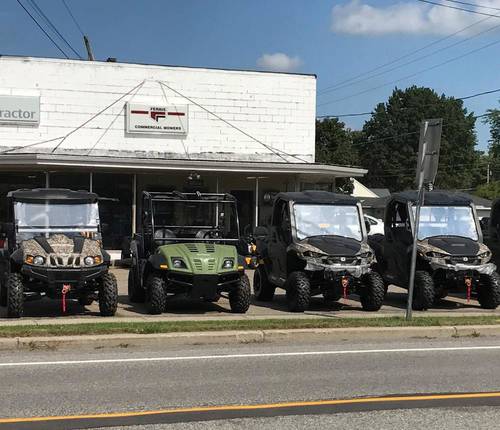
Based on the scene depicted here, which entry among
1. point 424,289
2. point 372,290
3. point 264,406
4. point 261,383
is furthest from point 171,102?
point 264,406

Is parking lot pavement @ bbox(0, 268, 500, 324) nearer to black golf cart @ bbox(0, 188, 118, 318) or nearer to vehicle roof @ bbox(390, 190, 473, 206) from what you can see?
black golf cart @ bbox(0, 188, 118, 318)

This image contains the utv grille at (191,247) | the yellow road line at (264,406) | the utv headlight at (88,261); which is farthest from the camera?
the utv grille at (191,247)

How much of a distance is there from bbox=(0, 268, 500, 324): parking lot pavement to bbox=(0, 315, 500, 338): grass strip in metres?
0.78

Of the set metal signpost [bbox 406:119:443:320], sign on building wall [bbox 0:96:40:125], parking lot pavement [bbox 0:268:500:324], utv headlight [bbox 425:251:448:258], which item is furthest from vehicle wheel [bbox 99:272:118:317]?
sign on building wall [bbox 0:96:40:125]

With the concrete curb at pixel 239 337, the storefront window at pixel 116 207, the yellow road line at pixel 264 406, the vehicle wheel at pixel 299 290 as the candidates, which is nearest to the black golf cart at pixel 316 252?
the vehicle wheel at pixel 299 290

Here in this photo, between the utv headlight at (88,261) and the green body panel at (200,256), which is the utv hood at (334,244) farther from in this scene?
the utv headlight at (88,261)

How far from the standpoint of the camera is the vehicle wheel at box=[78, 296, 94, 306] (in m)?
11.4

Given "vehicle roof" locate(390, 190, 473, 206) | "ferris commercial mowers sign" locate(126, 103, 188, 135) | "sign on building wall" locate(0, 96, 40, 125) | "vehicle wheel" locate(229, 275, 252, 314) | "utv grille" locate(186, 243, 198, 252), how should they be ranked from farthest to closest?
"ferris commercial mowers sign" locate(126, 103, 188, 135) < "sign on building wall" locate(0, 96, 40, 125) < "vehicle roof" locate(390, 190, 473, 206) < "vehicle wheel" locate(229, 275, 252, 314) < "utv grille" locate(186, 243, 198, 252)

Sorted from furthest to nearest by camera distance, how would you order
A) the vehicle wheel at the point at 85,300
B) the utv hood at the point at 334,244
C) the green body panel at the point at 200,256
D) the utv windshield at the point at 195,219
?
the utv windshield at the point at 195,219, the utv hood at the point at 334,244, the vehicle wheel at the point at 85,300, the green body panel at the point at 200,256

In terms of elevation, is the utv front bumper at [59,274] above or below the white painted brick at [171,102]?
below

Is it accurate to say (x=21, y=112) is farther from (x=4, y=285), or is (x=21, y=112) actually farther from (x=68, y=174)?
(x=4, y=285)

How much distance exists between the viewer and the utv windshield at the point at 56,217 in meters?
11.8

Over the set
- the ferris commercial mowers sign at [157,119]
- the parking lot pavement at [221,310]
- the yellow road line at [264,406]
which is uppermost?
the ferris commercial mowers sign at [157,119]

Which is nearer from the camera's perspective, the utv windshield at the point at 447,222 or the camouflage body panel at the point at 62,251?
the camouflage body panel at the point at 62,251
